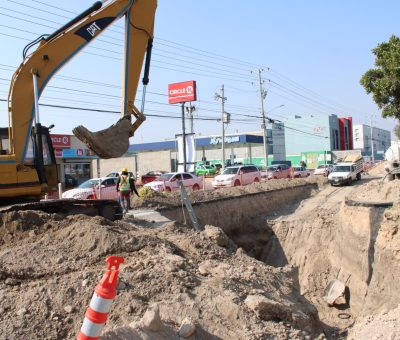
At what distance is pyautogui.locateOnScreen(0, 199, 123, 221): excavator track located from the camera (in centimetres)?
1146

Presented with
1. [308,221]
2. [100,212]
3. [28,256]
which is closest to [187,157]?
[100,212]

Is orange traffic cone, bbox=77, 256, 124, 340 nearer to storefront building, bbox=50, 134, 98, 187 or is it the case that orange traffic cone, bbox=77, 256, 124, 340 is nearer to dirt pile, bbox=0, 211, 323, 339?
dirt pile, bbox=0, 211, 323, 339

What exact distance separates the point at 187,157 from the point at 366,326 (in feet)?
23.2

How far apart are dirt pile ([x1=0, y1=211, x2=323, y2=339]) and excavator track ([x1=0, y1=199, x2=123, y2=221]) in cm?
193

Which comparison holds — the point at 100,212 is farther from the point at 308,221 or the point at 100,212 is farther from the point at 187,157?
the point at 308,221

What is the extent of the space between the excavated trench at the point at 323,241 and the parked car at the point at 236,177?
334 cm

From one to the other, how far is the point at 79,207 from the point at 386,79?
1015cm

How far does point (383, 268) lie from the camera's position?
41.5ft

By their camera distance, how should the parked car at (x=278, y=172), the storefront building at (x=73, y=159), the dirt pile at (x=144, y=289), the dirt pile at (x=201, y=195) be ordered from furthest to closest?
the parked car at (x=278, y=172) < the storefront building at (x=73, y=159) < the dirt pile at (x=201, y=195) < the dirt pile at (x=144, y=289)

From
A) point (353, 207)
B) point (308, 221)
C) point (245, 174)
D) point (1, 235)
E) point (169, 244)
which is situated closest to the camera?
point (169, 244)

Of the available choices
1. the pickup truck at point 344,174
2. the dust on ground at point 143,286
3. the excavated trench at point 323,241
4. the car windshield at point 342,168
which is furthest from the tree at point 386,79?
the car windshield at point 342,168

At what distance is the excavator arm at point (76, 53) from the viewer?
32.7 ft

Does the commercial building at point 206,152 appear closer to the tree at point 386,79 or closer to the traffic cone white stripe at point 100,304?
the tree at point 386,79

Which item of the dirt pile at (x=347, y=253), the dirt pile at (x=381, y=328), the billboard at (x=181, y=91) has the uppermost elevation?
the billboard at (x=181, y=91)
